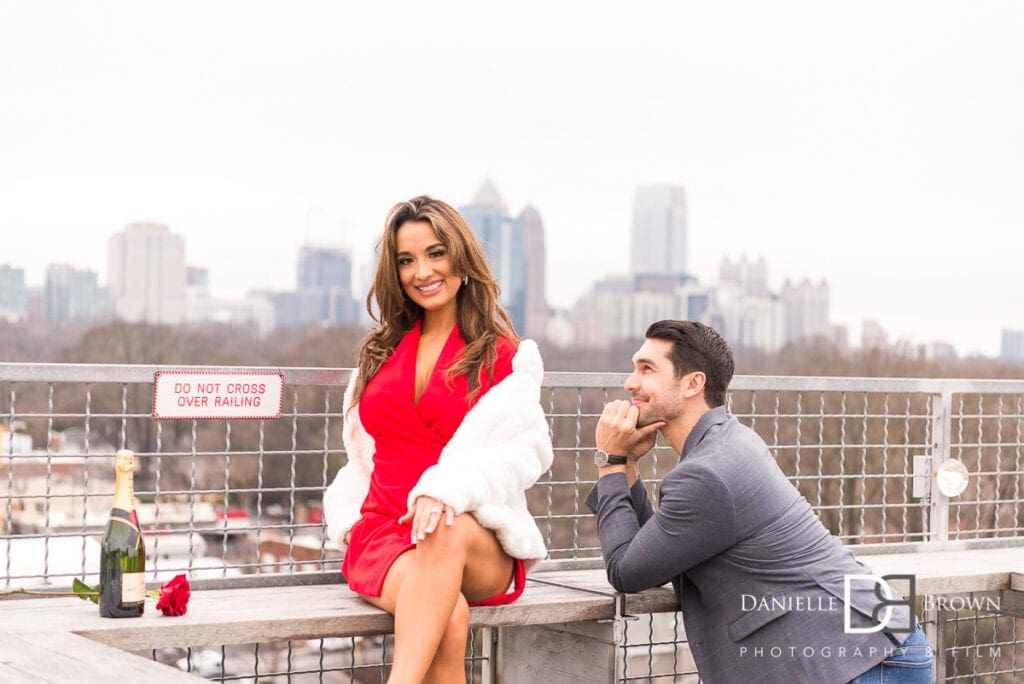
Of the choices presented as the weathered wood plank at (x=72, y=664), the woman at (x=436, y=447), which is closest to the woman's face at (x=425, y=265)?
the woman at (x=436, y=447)

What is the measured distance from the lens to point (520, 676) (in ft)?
12.8

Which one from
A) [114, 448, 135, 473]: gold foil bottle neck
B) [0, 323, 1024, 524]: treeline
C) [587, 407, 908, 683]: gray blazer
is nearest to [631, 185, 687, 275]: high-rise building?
[0, 323, 1024, 524]: treeline

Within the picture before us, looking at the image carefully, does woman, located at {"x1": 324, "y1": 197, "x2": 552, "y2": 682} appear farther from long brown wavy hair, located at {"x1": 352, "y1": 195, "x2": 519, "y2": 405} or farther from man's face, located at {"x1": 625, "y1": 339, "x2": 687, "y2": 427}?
man's face, located at {"x1": 625, "y1": 339, "x2": 687, "y2": 427}

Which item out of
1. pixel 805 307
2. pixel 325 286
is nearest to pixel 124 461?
pixel 325 286

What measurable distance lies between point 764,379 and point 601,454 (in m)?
1.19

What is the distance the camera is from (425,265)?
3.51 m

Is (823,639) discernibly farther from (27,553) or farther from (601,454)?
(27,553)

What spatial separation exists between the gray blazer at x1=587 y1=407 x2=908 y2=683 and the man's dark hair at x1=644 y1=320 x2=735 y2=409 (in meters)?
0.13

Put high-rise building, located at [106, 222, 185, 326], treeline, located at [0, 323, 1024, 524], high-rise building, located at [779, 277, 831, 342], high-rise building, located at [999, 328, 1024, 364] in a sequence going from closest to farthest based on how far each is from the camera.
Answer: treeline, located at [0, 323, 1024, 524], high-rise building, located at [999, 328, 1024, 364], high-rise building, located at [106, 222, 185, 326], high-rise building, located at [779, 277, 831, 342]

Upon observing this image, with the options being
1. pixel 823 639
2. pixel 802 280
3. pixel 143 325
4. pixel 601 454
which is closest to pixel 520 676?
pixel 601 454

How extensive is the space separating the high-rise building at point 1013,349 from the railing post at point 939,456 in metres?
29.9

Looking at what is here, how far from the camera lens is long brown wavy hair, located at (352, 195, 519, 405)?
3475mm

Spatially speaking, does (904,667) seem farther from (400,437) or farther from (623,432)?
(400,437)

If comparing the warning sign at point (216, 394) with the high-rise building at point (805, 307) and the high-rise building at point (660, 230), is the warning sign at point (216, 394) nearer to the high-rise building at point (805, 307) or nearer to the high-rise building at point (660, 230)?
the high-rise building at point (805, 307)
